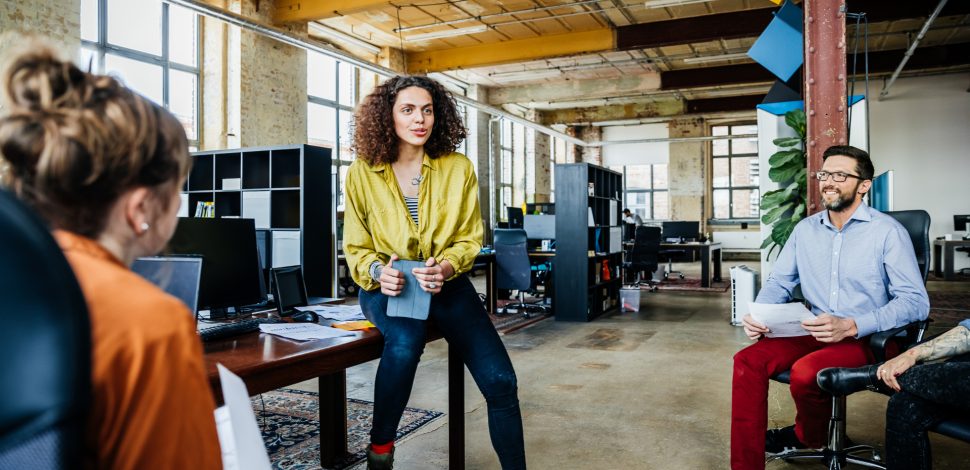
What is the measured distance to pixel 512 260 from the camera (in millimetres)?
7539

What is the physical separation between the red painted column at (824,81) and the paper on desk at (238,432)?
325cm

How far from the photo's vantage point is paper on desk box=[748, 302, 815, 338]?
2.48 metres

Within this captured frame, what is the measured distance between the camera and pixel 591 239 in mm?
7852

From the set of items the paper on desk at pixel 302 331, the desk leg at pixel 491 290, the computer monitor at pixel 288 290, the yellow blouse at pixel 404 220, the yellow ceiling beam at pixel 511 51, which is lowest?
the desk leg at pixel 491 290

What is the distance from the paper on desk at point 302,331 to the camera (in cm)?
195

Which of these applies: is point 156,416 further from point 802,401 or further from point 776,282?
point 776,282

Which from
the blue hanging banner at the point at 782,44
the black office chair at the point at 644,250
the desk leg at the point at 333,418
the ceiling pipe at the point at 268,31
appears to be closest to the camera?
the desk leg at the point at 333,418

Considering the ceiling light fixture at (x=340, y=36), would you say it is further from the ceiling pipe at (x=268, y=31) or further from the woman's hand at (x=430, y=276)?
the woman's hand at (x=430, y=276)

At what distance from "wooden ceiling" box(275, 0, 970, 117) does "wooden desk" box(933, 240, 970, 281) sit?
3.28 meters

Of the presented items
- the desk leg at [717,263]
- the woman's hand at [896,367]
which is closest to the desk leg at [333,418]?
the woman's hand at [896,367]

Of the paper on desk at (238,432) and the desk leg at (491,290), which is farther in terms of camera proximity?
the desk leg at (491,290)

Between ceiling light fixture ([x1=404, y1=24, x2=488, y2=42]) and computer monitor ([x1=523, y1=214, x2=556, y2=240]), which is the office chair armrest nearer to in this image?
computer monitor ([x1=523, y1=214, x2=556, y2=240])

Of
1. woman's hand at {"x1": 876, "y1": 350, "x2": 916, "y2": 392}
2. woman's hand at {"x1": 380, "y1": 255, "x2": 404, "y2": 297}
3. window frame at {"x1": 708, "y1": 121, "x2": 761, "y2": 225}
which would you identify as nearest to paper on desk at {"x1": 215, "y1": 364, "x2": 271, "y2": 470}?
woman's hand at {"x1": 380, "y1": 255, "x2": 404, "y2": 297}

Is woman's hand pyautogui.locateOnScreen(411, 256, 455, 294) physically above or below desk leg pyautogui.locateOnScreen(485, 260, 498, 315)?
above
